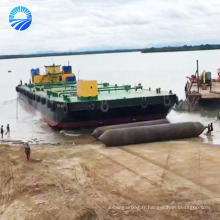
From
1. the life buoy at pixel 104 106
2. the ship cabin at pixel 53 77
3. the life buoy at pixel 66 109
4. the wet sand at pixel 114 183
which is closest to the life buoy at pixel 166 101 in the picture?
the life buoy at pixel 104 106

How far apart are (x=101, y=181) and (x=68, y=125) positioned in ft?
37.0

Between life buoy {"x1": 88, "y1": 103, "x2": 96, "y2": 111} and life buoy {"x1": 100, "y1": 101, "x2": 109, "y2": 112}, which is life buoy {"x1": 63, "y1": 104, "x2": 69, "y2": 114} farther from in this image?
life buoy {"x1": 100, "y1": 101, "x2": 109, "y2": 112}

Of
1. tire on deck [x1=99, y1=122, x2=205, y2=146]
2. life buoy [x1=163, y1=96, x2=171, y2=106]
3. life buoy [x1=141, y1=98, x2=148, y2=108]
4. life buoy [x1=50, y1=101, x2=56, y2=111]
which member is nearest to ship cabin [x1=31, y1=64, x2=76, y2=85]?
life buoy [x1=50, y1=101, x2=56, y2=111]

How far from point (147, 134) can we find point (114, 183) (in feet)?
20.8

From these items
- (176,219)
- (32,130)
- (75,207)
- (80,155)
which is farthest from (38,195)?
(32,130)

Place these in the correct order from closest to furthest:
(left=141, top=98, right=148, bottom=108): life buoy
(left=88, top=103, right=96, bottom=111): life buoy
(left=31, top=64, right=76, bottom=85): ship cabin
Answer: (left=88, top=103, right=96, bottom=111): life buoy, (left=141, top=98, right=148, bottom=108): life buoy, (left=31, top=64, right=76, bottom=85): ship cabin

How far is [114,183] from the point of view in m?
11.8

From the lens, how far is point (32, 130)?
2664 cm

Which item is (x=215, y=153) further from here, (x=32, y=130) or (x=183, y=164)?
(x=32, y=130)

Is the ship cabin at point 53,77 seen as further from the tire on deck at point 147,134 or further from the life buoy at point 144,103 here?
the tire on deck at point 147,134

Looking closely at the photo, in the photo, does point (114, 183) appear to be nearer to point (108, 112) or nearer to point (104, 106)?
point (104, 106)

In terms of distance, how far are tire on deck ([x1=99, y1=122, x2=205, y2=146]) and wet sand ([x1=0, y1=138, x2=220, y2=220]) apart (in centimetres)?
53

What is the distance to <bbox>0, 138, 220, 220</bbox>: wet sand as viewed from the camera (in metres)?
9.58

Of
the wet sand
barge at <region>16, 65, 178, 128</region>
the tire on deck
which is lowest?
the wet sand
